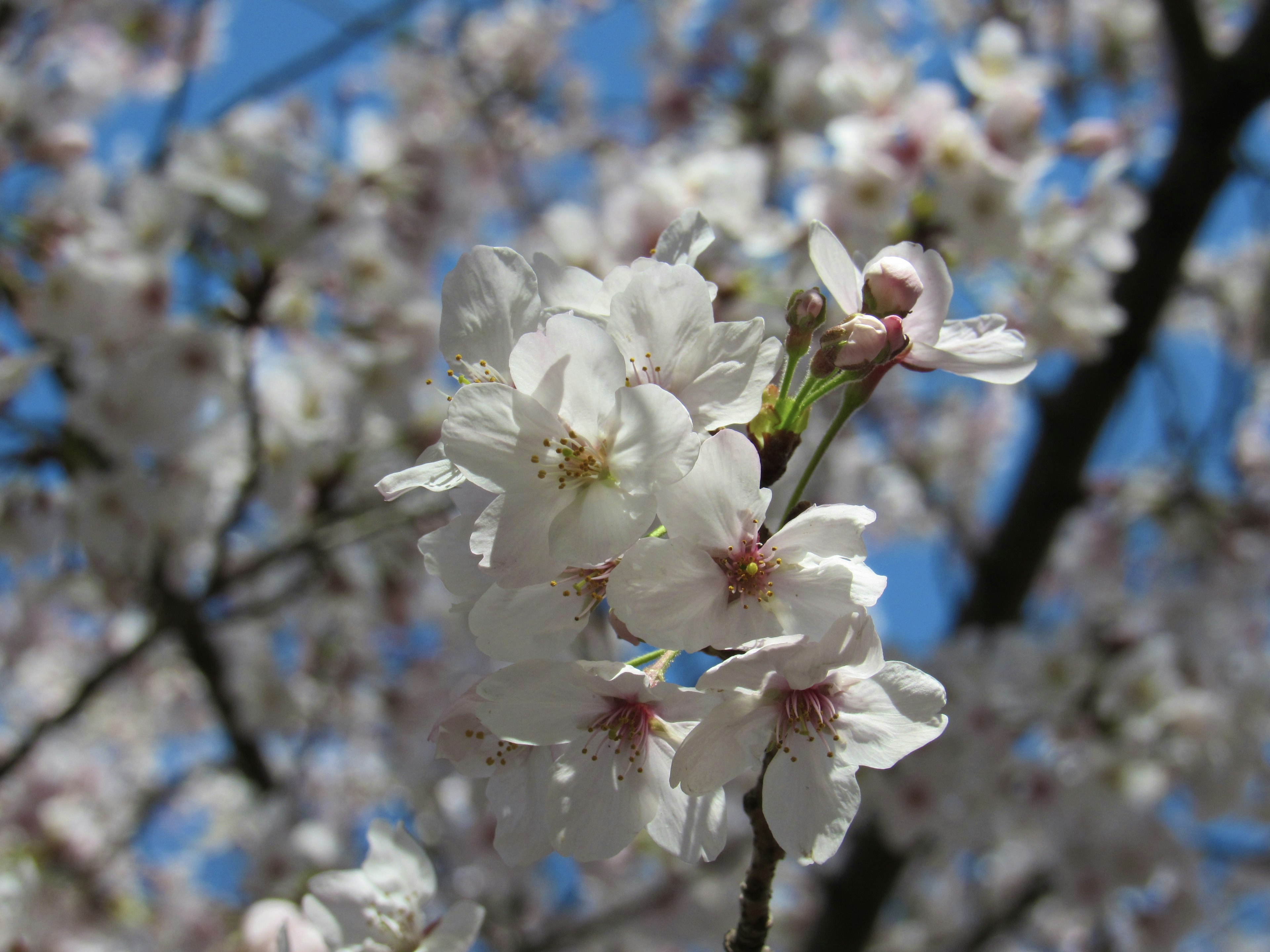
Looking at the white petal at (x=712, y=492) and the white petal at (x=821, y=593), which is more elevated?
the white petal at (x=712, y=492)

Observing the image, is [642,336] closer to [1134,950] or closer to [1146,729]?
[1146,729]

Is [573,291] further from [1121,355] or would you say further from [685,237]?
[1121,355]

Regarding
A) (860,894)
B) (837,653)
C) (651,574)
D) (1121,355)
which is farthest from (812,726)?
(1121,355)

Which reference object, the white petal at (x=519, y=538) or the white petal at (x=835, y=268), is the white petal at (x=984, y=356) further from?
the white petal at (x=519, y=538)

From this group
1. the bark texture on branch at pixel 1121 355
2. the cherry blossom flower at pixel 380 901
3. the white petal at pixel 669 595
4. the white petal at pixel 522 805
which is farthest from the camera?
the bark texture on branch at pixel 1121 355

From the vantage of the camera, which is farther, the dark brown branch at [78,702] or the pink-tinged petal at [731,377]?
the dark brown branch at [78,702]

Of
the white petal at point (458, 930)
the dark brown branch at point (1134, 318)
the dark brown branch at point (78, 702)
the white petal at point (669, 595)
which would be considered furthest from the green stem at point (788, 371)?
the dark brown branch at point (1134, 318)

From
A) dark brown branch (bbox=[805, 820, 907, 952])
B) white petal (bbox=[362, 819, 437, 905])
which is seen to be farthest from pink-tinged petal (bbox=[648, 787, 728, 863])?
dark brown branch (bbox=[805, 820, 907, 952])
